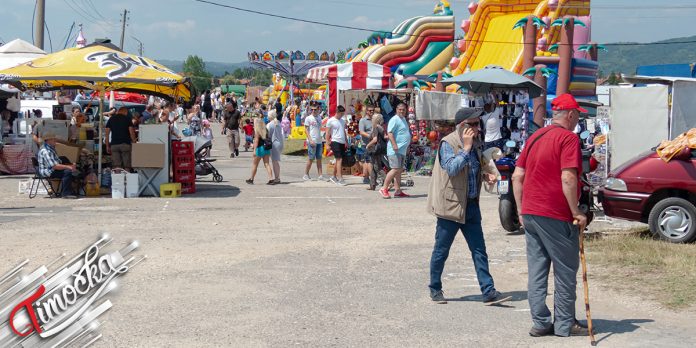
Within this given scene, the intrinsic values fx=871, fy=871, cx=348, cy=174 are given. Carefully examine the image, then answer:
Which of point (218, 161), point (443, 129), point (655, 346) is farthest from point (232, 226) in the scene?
point (218, 161)

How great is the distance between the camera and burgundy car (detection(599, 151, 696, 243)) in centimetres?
1066

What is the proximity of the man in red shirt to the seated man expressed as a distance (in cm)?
1059

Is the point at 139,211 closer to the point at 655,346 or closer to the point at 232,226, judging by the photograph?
the point at 232,226

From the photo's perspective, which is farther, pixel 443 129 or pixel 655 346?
pixel 443 129

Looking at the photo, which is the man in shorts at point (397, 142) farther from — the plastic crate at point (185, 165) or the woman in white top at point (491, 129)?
the plastic crate at point (185, 165)

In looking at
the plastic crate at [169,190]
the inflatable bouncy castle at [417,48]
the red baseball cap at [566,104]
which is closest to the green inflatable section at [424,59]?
the inflatable bouncy castle at [417,48]

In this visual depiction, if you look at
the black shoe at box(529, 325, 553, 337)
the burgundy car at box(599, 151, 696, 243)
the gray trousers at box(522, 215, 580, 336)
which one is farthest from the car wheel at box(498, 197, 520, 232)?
the black shoe at box(529, 325, 553, 337)

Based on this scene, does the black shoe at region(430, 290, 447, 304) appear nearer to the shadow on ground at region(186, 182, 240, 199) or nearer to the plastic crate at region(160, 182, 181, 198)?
the shadow on ground at region(186, 182, 240, 199)

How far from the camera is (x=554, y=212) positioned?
6.57m

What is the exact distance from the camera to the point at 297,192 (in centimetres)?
1670

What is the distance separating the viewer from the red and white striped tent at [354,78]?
24.7 m

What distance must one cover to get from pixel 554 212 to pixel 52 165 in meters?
11.0

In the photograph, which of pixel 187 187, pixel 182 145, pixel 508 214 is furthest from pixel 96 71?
pixel 508 214

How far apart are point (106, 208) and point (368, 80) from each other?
12.1 meters
